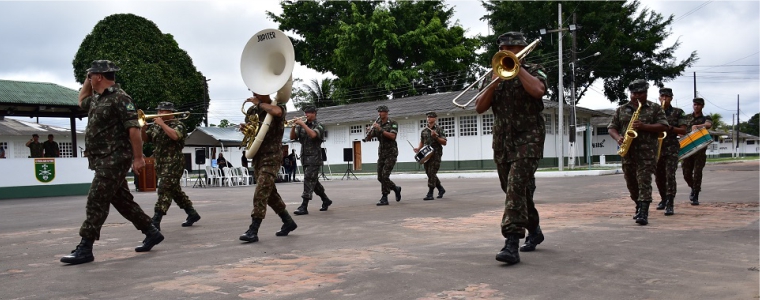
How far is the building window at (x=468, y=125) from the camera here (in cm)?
3447

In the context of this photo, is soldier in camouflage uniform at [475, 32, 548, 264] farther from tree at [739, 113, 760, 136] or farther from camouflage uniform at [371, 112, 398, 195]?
tree at [739, 113, 760, 136]

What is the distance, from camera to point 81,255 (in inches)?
232

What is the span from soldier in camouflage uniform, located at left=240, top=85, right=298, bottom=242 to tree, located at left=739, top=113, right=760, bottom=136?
138483 mm

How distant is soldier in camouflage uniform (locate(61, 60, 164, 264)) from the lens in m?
5.93

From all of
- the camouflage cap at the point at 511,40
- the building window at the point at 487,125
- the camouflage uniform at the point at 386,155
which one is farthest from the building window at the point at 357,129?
the camouflage cap at the point at 511,40

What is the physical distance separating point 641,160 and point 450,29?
41.2 metres

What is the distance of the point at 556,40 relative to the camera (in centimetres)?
4303

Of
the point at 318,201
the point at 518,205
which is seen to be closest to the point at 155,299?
the point at 518,205

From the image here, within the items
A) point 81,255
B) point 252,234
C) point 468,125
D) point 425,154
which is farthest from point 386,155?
point 468,125

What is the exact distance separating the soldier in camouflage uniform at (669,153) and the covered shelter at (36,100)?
17.8 meters

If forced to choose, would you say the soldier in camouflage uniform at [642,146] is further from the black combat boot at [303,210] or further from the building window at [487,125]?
the building window at [487,125]

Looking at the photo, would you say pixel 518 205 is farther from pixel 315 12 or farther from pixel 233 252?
pixel 315 12

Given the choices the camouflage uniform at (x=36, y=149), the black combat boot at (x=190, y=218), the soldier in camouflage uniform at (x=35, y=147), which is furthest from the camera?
the camouflage uniform at (x=36, y=149)

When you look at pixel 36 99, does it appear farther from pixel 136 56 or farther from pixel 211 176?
pixel 136 56
